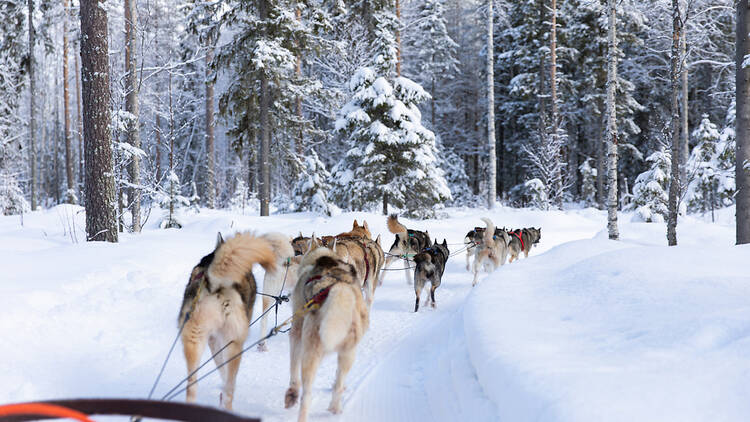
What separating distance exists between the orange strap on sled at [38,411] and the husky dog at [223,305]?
1.75m

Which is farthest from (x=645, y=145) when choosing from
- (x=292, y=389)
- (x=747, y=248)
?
(x=292, y=389)

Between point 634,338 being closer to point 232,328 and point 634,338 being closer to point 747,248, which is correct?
point 232,328

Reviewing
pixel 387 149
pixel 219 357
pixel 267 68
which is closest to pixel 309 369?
pixel 219 357

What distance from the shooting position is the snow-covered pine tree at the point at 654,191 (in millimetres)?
18484

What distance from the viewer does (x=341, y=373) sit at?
3.34 metres

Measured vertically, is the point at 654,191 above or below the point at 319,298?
above

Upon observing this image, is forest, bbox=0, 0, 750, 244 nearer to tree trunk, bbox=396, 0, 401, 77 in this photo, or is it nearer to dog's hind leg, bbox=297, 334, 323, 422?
tree trunk, bbox=396, 0, 401, 77

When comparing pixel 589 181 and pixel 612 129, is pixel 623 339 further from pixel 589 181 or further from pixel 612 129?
pixel 589 181

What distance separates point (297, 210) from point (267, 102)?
5412 millimetres

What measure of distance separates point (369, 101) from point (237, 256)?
48.3 ft

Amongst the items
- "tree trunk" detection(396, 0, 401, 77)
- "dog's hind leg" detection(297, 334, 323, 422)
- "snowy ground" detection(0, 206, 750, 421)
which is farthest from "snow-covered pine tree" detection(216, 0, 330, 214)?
"dog's hind leg" detection(297, 334, 323, 422)

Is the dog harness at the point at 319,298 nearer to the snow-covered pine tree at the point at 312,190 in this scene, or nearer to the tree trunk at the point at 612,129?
the tree trunk at the point at 612,129

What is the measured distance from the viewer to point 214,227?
13.1 m

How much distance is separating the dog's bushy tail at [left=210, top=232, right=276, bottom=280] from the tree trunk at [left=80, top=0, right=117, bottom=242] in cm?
613
